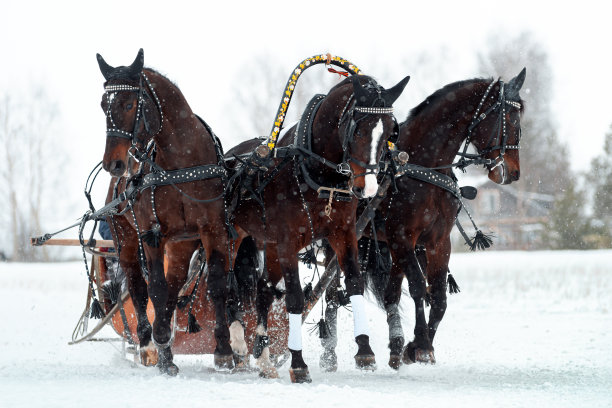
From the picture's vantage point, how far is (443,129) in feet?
24.1

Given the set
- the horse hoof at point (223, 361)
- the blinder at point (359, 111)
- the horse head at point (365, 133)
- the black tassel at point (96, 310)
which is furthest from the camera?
the black tassel at point (96, 310)

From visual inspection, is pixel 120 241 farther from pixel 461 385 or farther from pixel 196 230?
pixel 461 385

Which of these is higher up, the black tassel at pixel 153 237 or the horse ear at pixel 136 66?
the horse ear at pixel 136 66

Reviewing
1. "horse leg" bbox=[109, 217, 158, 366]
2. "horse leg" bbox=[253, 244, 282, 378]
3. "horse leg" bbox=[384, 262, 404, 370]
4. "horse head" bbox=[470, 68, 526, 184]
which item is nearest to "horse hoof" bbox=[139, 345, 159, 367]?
"horse leg" bbox=[109, 217, 158, 366]

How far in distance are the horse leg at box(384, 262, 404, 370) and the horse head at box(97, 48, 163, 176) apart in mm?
2563

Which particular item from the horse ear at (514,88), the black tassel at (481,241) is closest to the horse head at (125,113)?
the horse ear at (514,88)

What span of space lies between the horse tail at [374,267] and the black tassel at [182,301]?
179 centimetres

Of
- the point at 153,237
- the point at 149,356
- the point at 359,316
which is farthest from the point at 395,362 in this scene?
the point at 153,237

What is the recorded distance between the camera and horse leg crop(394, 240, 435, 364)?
6949mm

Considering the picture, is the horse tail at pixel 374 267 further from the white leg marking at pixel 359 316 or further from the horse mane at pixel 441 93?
the white leg marking at pixel 359 316

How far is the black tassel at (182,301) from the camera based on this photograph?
7.07 m

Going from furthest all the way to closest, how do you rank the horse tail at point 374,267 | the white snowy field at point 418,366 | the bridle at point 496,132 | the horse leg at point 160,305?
the horse tail at point 374,267
the bridle at point 496,132
the horse leg at point 160,305
the white snowy field at point 418,366

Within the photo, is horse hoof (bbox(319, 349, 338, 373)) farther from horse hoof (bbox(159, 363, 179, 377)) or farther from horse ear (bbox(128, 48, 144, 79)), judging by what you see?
horse ear (bbox(128, 48, 144, 79))

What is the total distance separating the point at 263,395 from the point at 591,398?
2326 millimetres
